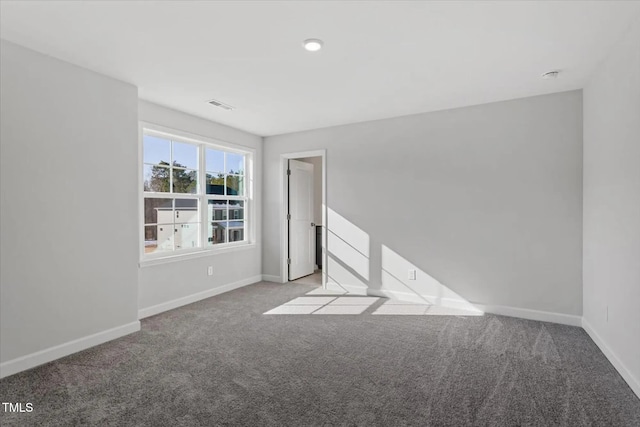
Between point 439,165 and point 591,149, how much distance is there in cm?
153

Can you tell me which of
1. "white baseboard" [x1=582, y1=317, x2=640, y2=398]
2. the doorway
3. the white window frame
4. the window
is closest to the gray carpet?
"white baseboard" [x1=582, y1=317, x2=640, y2=398]

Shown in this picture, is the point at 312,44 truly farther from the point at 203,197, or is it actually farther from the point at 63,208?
the point at 203,197

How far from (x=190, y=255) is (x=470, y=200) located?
369cm

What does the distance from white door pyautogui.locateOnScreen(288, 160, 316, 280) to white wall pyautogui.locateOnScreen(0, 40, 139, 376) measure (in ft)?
8.98

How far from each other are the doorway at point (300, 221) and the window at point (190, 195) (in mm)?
691

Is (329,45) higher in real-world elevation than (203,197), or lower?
higher

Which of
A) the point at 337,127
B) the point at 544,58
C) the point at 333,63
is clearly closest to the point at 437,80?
the point at 544,58

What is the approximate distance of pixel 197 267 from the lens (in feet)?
15.0

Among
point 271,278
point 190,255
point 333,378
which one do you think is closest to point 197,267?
point 190,255

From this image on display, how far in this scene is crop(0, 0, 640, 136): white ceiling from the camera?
84.2 inches

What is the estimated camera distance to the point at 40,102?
2746mm

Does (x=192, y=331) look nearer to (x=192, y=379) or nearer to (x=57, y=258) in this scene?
(x=192, y=379)

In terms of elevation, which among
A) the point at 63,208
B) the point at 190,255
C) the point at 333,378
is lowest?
the point at 333,378

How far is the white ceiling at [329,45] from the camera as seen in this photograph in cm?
214
